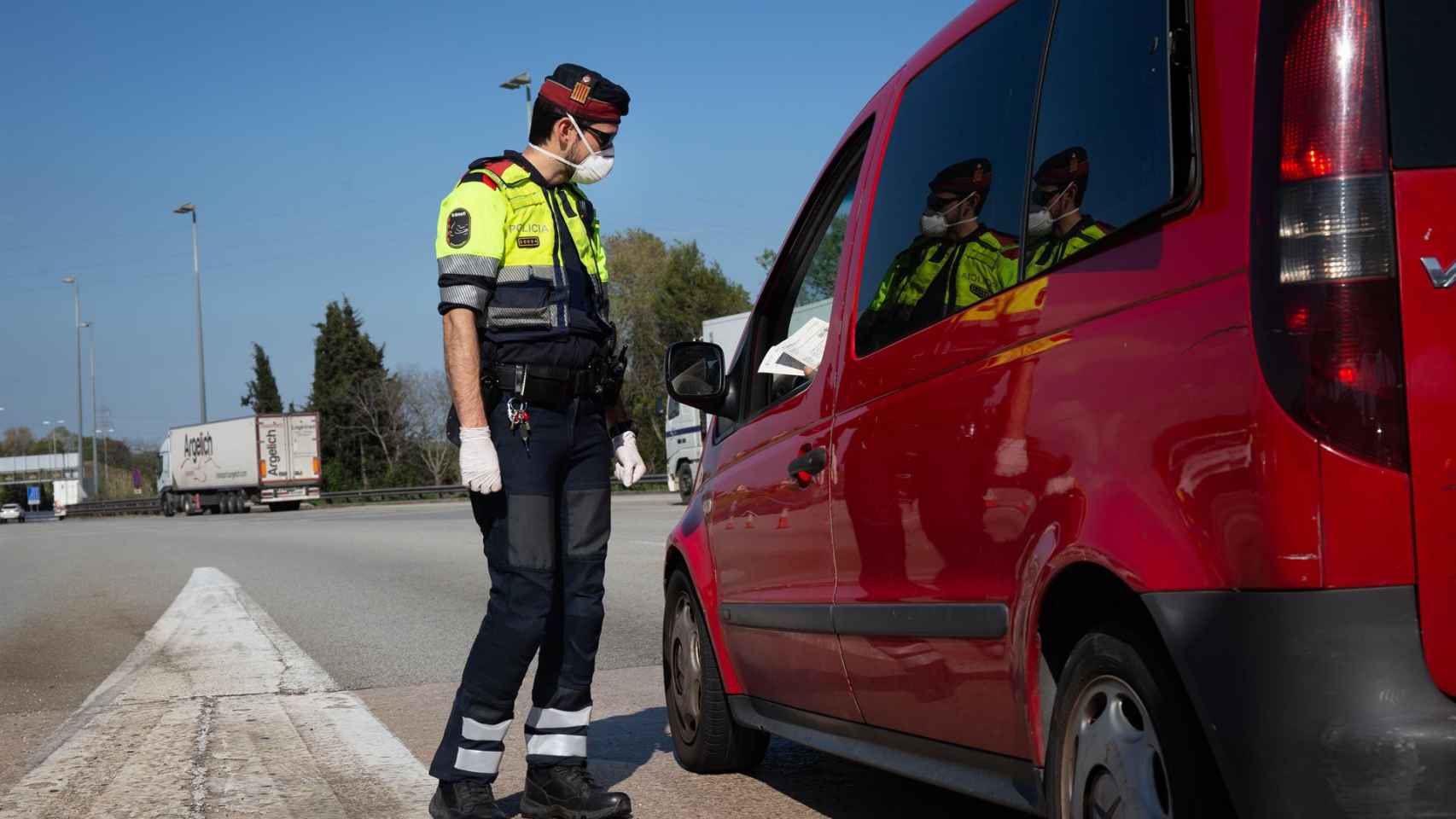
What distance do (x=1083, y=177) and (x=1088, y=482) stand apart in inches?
22.6

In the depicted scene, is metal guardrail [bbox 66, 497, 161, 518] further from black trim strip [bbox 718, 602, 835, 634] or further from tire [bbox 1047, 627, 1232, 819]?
tire [bbox 1047, 627, 1232, 819]

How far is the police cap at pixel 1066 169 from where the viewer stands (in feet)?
9.19

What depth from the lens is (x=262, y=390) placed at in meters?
100

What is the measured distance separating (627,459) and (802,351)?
3.21 feet

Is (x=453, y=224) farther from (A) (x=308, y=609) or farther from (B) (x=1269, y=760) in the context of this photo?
(A) (x=308, y=609)

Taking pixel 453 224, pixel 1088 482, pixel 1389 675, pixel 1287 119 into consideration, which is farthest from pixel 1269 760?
pixel 453 224

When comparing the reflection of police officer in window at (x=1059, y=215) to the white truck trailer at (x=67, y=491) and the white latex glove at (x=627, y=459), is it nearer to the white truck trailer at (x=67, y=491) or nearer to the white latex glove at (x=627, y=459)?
the white latex glove at (x=627, y=459)

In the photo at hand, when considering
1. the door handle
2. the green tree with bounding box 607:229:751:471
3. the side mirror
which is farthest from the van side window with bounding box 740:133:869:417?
the green tree with bounding box 607:229:751:471

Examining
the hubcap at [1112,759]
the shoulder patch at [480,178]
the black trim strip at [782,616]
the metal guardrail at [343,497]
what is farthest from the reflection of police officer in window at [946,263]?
the metal guardrail at [343,497]

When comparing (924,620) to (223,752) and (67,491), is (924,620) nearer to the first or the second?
(223,752)

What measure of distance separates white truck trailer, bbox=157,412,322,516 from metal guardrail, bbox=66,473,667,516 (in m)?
2.54

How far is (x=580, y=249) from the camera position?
15.1ft

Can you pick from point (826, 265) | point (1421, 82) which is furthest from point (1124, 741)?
point (826, 265)

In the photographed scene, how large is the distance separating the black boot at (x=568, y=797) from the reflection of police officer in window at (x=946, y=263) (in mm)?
1591
